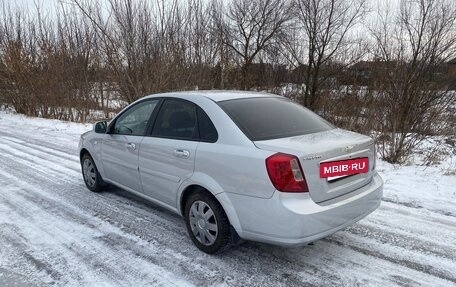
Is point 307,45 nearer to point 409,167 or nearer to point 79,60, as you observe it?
point 79,60

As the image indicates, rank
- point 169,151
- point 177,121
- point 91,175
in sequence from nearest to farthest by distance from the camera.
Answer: point 169,151
point 177,121
point 91,175

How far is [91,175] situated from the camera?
530cm

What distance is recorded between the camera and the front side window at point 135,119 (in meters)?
4.17

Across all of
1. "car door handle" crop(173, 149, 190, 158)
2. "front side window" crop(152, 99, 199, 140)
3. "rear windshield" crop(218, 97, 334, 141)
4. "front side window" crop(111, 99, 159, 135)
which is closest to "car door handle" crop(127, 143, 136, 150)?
"front side window" crop(111, 99, 159, 135)

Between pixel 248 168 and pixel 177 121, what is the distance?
1223 millimetres

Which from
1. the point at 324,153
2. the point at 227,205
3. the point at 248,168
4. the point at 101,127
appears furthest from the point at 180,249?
the point at 101,127

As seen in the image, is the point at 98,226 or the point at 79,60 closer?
the point at 98,226

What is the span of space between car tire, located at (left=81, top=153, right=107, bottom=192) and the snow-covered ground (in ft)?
0.42

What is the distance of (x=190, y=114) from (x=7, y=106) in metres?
20.7

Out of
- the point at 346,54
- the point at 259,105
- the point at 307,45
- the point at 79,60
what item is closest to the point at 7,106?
the point at 79,60

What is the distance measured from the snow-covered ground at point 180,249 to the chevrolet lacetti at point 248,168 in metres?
0.33

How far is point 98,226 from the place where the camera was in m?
4.04

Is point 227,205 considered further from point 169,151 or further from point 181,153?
point 169,151

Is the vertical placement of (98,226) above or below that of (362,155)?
below
